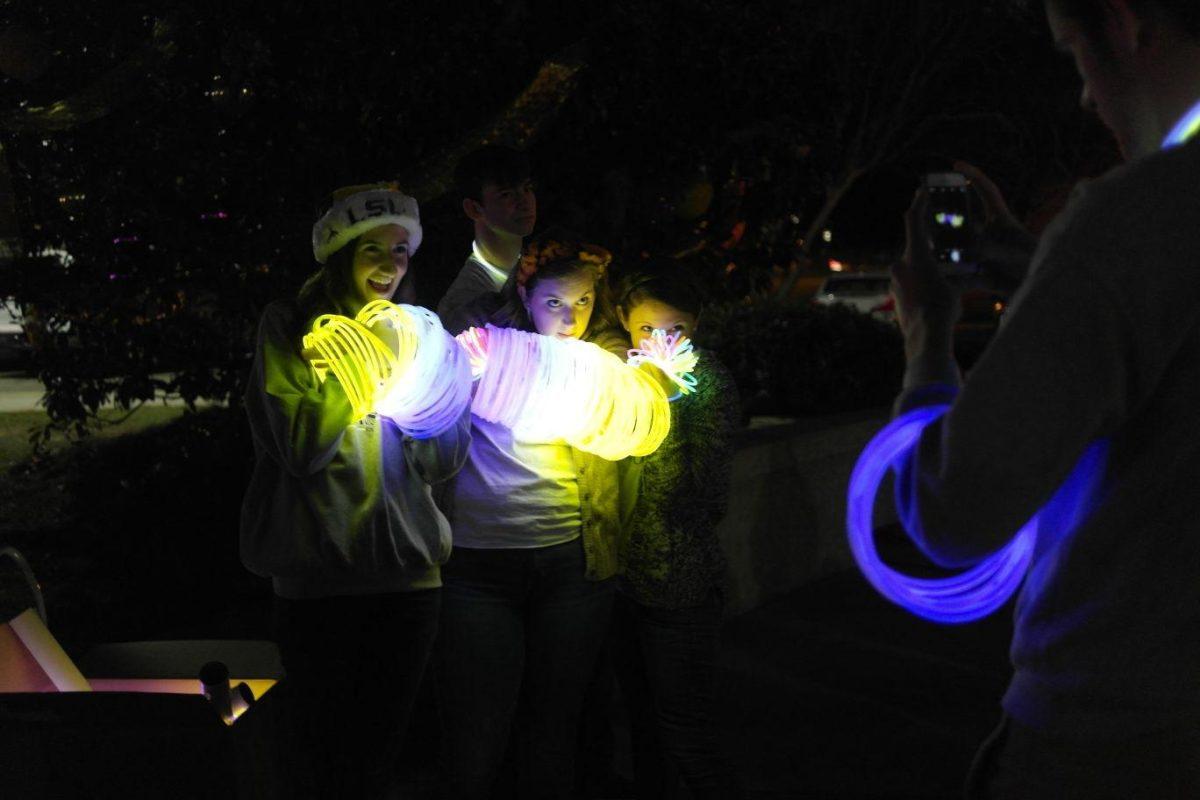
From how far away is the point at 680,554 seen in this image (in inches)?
142

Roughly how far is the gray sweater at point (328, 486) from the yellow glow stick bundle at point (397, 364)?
0.10 m

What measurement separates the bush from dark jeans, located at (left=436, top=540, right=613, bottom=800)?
7853 mm

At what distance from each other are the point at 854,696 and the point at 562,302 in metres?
2.70

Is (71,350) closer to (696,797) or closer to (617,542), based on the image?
(617,542)

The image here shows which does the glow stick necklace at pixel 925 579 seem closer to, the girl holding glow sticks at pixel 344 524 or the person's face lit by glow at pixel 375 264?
the girl holding glow sticks at pixel 344 524

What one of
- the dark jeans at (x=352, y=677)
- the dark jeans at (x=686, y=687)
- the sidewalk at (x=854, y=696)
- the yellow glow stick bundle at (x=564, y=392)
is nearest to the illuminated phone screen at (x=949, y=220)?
the yellow glow stick bundle at (x=564, y=392)

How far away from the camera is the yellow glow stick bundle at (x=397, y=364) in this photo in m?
2.83

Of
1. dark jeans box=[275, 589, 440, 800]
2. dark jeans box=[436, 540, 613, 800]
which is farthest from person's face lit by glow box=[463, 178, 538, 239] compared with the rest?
dark jeans box=[275, 589, 440, 800]

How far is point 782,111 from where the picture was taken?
594cm

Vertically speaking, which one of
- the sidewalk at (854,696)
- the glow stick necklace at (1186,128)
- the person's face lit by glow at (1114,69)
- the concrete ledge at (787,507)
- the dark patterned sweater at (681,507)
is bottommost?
the sidewalk at (854,696)

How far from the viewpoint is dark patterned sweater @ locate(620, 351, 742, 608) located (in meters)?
3.61

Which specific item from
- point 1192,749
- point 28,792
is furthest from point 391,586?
point 1192,749

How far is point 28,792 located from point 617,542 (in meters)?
1.86

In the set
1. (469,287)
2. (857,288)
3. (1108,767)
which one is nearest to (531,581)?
(469,287)
